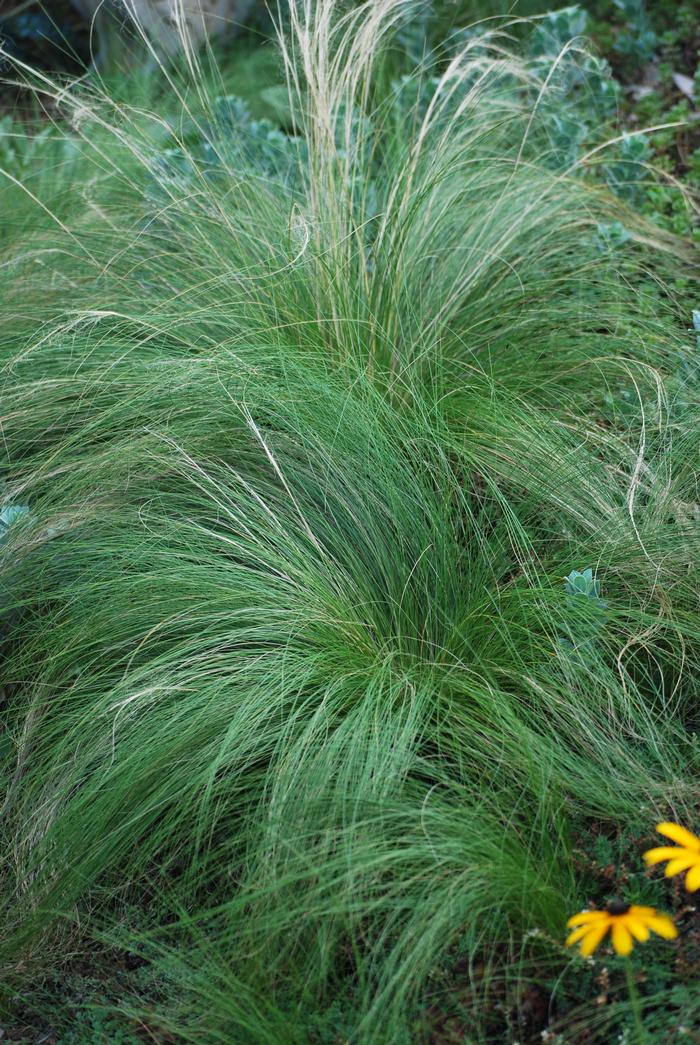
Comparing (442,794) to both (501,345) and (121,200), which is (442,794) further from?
(121,200)

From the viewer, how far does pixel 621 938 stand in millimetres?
1451

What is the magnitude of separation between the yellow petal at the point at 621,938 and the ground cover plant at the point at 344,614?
0.66ft

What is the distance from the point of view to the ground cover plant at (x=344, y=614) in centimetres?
174

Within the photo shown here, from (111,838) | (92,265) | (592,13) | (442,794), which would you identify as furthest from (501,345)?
(592,13)

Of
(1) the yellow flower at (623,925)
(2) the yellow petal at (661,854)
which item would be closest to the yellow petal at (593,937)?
(1) the yellow flower at (623,925)

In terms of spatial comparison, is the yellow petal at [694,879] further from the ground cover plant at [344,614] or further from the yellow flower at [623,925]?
the ground cover plant at [344,614]

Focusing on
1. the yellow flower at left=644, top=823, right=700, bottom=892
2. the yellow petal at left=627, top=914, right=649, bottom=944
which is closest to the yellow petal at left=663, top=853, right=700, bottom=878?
the yellow flower at left=644, top=823, right=700, bottom=892

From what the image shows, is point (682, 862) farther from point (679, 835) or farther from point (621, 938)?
point (621, 938)

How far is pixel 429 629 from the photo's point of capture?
2.24 metres

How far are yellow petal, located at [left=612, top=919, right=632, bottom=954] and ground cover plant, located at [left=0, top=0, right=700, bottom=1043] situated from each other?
0.20 meters

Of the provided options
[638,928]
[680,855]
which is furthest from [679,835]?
[638,928]

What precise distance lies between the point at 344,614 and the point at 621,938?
2.98 ft

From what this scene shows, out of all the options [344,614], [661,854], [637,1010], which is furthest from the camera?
[344,614]

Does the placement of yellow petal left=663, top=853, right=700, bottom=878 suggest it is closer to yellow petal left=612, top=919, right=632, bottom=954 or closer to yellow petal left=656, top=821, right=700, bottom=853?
yellow petal left=656, top=821, right=700, bottom=853
